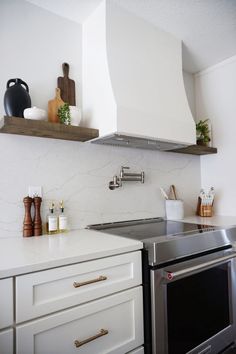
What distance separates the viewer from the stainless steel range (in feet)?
3.74

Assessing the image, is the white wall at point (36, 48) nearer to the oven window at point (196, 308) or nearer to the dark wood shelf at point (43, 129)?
the dark wood shelf at point (43, 129)

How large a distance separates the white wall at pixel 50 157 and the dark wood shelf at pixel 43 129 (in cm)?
8

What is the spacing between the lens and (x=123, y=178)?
175 cm

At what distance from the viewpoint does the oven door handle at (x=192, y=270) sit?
3.82 feet

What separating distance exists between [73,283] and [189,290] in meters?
0.68

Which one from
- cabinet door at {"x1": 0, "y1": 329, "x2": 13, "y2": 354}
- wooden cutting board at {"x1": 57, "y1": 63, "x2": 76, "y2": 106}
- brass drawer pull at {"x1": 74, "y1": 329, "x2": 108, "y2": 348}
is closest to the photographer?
cabinet door at {"x1": 0, "y1": 329, "x2": 13, "y2": 354}

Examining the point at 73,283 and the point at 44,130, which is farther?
the point at 44,130

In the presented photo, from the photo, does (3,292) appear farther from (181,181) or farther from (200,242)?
(181,181)

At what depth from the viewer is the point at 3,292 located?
81 centimetres

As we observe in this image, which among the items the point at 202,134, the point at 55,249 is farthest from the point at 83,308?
the point at 202,134

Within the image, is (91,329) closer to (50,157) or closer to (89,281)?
(89,281)

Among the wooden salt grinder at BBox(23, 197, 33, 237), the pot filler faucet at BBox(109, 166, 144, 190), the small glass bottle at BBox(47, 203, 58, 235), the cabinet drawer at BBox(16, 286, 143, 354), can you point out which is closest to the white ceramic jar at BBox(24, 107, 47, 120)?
the wooden salt grinder at BBox(23, 197, 33, 237)

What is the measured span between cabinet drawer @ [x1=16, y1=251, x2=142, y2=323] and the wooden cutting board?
1.06 metres

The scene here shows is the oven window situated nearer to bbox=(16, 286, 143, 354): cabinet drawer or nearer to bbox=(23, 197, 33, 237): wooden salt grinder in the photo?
bbox=(16, 286, 143, 354): cabinet drawer
